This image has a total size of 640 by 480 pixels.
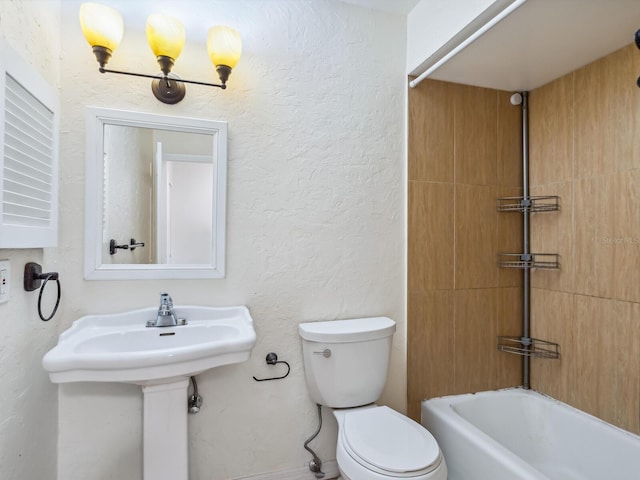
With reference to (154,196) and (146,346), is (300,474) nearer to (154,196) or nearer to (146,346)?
(146,346)

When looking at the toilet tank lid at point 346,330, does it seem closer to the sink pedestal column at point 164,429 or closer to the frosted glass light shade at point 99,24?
the sink pedestal column at point 164,429

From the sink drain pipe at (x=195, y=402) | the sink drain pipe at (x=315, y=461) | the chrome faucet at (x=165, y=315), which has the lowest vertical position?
the sink drain pipe at (x=315, y=461)

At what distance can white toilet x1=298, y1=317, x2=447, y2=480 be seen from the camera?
132 cm

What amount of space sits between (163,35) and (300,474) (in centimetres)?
199

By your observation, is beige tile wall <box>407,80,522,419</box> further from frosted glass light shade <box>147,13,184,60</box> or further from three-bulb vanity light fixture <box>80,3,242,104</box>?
frosted glass light shade <box>147,13,184,60</box>

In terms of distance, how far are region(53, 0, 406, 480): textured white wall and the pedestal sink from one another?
0.08m

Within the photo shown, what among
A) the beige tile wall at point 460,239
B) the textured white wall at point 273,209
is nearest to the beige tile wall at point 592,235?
the beige tile wall at point 460,239

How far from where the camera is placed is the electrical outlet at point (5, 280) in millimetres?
992

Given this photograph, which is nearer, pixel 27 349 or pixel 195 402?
pixel 27 349

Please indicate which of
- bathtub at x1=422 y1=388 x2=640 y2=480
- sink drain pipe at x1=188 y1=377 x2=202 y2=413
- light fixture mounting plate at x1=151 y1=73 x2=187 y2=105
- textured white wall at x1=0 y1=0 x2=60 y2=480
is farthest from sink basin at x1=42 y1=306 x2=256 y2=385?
bathtub at x1=422 y1=388 x2=640 y2=480

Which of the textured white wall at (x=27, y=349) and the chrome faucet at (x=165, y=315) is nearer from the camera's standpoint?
the textured white wall at (x=27, y=349)

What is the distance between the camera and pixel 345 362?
152 cm

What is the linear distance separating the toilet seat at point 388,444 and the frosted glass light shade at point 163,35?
5.37 feet

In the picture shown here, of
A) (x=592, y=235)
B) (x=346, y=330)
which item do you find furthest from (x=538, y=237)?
(x=346, y=330)
